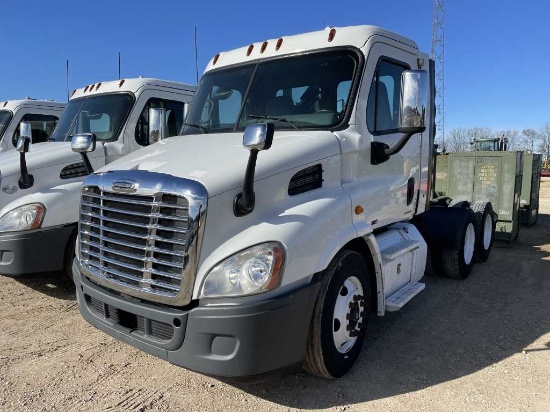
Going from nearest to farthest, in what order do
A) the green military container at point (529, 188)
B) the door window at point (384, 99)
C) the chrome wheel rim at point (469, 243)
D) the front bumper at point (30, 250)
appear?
the door window at point (384, 99) → the front bumper at point (30, 250) → the chrome wheel rim at point (469, 243) → the green military container at point (529, 188)

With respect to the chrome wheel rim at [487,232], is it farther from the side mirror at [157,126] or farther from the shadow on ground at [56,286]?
the shadow on ground at [56,286]

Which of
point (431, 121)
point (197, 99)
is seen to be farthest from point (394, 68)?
point (197, 99)

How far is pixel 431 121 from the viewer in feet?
17.8

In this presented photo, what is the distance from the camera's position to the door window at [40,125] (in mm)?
8758

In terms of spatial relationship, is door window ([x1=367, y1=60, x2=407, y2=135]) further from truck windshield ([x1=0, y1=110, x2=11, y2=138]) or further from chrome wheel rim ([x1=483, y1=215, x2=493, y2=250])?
truck windshield ([x1=0, y1=110, x2=11, y2=138])

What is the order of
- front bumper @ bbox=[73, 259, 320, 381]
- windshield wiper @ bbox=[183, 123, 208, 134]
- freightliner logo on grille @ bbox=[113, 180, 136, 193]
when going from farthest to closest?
windshield wiper @ bbox=[183, 123, 208, 134] < freightliner logo on grille @ bbox=[113, 180, 136, 193] < front bumper @ bbox=[73, 259, 320, 381]

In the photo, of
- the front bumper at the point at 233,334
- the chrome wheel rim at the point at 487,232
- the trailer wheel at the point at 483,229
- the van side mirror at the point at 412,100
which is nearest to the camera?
the front bumper at the point at 233,334

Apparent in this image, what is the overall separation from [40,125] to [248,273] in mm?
7934

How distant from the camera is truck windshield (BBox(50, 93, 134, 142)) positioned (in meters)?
6.51

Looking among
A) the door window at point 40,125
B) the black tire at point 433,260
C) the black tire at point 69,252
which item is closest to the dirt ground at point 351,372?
the black tire at point 69,252

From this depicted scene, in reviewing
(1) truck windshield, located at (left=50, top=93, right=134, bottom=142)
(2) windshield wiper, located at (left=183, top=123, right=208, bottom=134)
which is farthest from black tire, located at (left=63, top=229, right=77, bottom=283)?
(2) windshield wiper, located at (left=183, top=123, right=208, bottom=134)

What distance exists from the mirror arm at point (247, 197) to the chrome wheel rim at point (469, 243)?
4529 millimetres

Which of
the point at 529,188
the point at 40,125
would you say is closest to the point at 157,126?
the point at 40,125

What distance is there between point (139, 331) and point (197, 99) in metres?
2.50
